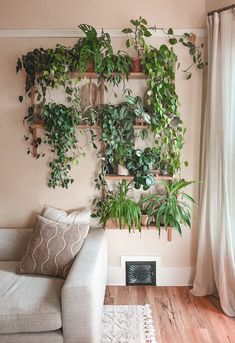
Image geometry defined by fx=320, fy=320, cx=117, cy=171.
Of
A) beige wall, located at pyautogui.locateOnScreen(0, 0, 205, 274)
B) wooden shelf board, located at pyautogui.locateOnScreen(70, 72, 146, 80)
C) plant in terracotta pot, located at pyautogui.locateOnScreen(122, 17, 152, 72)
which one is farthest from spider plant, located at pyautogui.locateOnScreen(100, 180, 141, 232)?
plant in terracotta pot, located at pyautogui.locateOnScreen(122, 17, 152, 72)

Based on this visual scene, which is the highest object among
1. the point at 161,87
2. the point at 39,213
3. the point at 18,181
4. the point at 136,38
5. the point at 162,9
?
the point at 162,9

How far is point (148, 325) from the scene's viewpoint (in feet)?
7.64

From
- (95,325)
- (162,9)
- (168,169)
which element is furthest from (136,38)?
(95,325)

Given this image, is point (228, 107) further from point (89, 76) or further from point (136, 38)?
point (89, 76)

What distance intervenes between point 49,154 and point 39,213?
0.54 meters

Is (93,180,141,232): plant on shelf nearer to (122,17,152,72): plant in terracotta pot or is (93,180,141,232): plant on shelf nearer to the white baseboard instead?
the white baseboard

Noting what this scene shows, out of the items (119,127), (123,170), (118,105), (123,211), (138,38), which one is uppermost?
(138,38)

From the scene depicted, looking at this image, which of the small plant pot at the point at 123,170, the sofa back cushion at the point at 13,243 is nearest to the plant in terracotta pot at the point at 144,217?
the small plant pot at the point at 123,170

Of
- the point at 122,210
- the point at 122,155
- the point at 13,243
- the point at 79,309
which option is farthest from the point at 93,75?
the point at 79,309

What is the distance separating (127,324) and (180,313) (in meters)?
0.45

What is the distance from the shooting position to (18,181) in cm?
287

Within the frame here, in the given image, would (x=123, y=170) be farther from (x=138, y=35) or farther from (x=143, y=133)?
(x=138, y=35)

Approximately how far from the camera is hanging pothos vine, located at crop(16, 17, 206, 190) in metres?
2.56

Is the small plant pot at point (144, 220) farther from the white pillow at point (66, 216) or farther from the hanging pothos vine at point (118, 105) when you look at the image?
the white pillow at point (66, 216)
